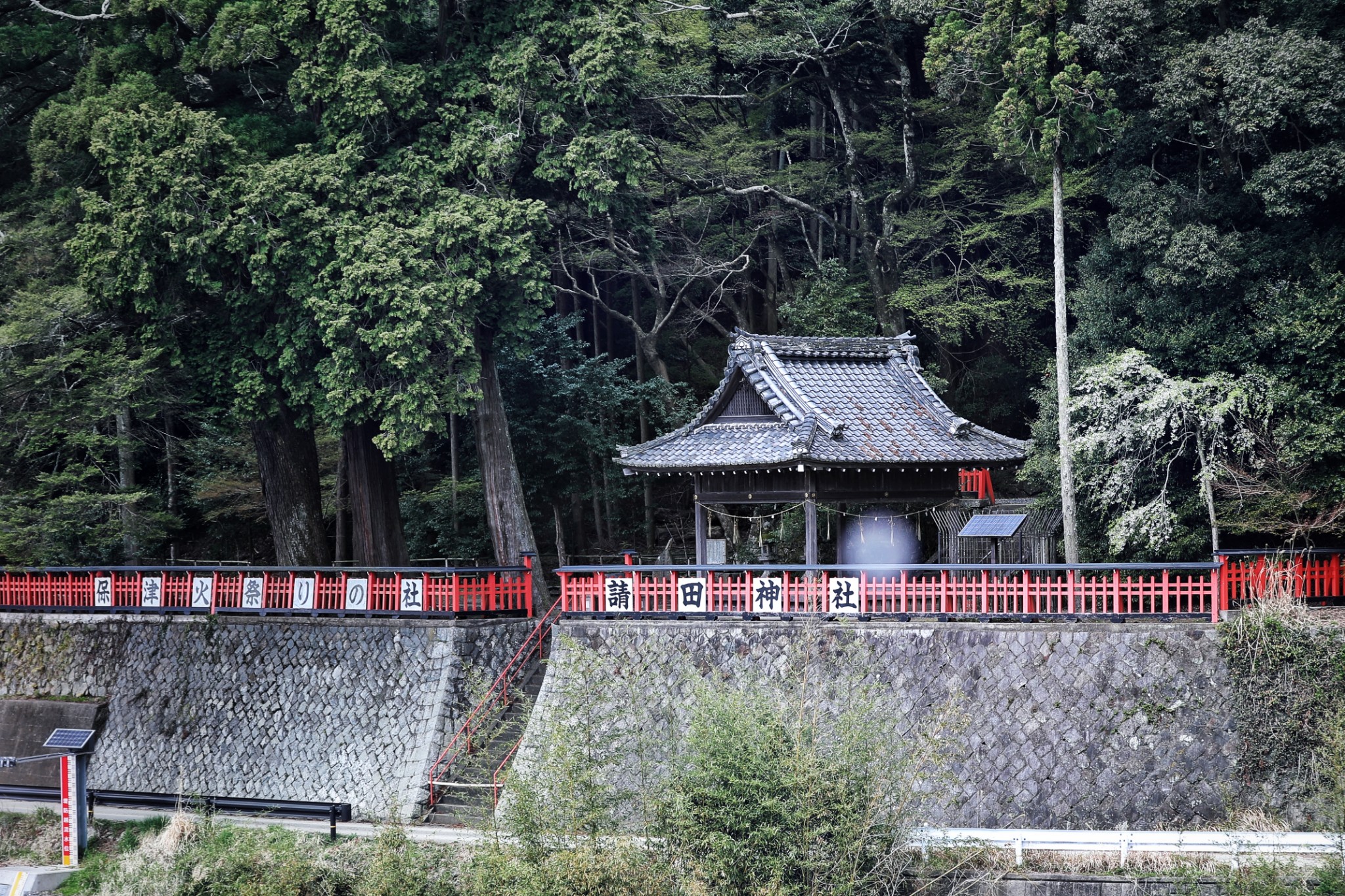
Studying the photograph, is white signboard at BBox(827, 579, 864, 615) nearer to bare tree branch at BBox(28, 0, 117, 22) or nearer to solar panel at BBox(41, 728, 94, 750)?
solar panel at BBox(41, 728, 94, 750)

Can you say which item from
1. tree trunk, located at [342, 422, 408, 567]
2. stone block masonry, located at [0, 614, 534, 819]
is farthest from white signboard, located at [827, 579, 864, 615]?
tree trunk, located at [342, 422, 408, 567]

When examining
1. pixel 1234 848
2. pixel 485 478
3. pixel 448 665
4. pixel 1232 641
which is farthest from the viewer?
pixel 485 478

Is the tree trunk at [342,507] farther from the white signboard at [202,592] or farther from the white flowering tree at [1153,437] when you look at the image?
the white flowering tree at [1153,437]

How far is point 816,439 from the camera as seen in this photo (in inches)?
719

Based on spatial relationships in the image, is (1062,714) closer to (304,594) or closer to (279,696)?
(304,594)

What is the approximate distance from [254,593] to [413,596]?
3.23 metres

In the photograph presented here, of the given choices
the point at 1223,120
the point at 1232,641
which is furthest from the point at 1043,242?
the point at 1232,641

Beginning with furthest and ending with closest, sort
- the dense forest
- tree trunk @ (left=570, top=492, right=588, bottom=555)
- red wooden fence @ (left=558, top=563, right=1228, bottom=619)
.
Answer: tree trunk @ (left=570, top=492, right=588, bottom=555), the dense forest, red wooden fence @ (left=558, top=563, right=1228, bottom=619)

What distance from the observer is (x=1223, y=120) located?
62.6 ft

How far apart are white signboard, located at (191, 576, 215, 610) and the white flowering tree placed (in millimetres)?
14722

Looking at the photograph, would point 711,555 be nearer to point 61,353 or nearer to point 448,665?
point 448,665

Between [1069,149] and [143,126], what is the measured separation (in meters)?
15.8

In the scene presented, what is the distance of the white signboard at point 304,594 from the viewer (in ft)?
66.8

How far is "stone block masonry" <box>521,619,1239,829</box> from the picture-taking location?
48.2ft
